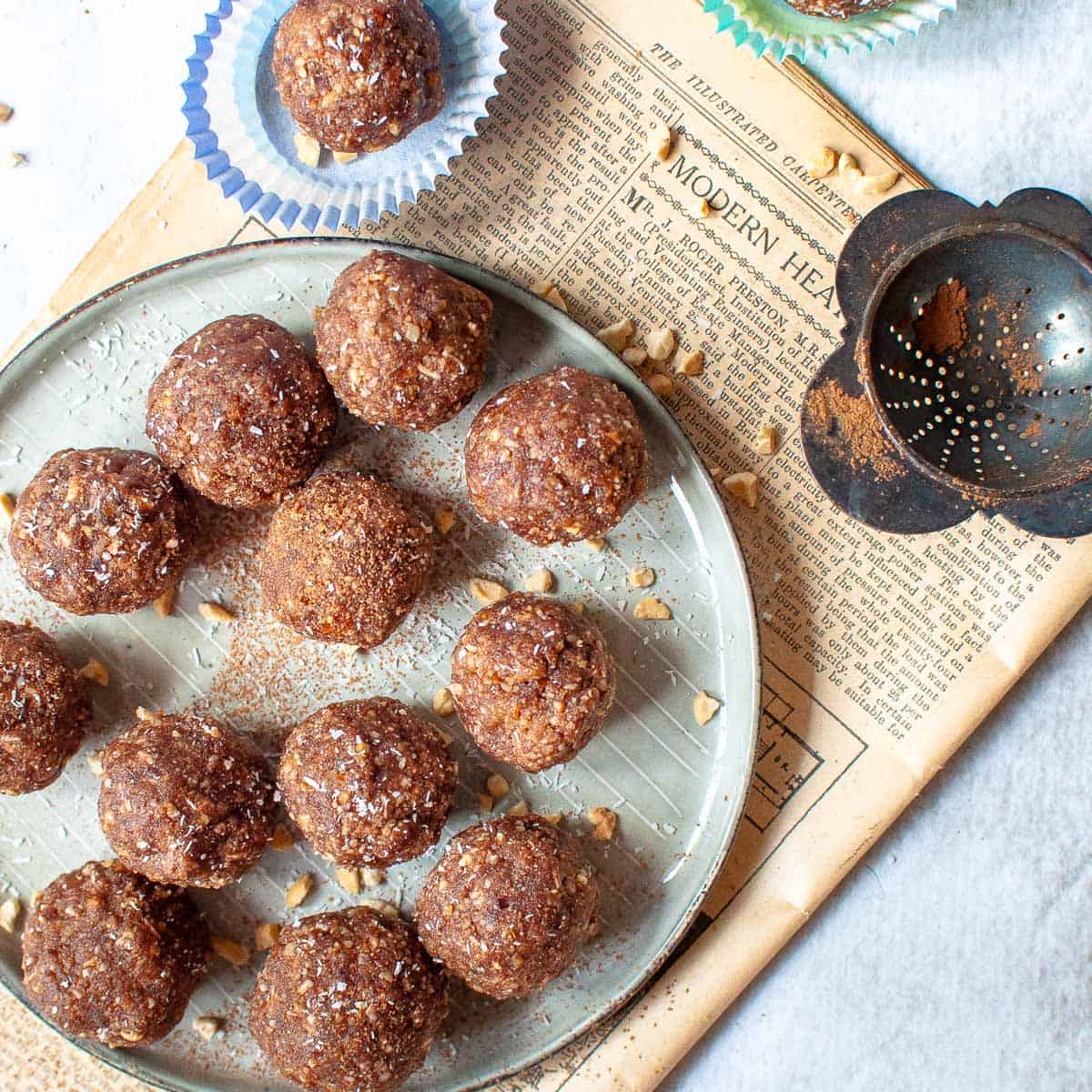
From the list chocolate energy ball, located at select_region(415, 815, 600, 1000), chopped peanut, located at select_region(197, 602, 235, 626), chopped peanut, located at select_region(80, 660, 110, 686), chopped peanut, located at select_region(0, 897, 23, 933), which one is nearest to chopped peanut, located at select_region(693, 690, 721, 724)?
chocolate energy ball, located at select_region(415, 815, 600, 1000)

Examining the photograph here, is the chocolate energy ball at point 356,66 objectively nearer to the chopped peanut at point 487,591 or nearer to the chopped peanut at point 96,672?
the chopped peanut at point 487,591

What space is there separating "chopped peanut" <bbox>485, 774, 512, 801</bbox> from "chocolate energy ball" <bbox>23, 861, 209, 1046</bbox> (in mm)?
538

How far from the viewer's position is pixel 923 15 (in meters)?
1.56

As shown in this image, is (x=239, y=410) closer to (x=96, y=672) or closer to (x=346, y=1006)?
(x=96, y=672)

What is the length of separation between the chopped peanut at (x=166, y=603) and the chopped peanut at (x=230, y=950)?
21.7 inches

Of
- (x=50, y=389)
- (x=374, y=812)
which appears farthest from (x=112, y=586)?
(x=374, y=812)

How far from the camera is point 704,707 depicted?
1605 mm

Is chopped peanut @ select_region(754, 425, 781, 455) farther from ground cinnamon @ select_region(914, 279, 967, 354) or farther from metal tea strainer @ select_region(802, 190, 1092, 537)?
ground cinnamon @ select_region(914, 279, 967, 354)

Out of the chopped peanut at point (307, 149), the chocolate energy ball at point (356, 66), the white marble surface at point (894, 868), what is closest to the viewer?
the chocolate energy ball at point (356, 66)

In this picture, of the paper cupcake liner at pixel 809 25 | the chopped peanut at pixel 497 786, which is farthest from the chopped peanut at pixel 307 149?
the chopped peanut at pixel 497 786

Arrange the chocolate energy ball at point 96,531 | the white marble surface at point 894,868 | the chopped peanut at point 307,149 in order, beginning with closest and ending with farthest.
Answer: the chocolate energy ball at point 96,531
the chopped peanut at point 307,149
the white marble surface at point 894,868

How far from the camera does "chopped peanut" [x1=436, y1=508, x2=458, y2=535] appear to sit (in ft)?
5.33

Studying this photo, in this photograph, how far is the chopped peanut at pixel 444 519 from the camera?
1626mm

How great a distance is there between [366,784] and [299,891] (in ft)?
1.17
